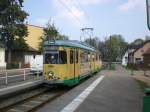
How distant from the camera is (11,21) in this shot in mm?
57469

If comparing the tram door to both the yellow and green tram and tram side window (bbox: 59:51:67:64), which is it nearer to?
the yellow and green tram

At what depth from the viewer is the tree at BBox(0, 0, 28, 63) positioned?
56062 mm

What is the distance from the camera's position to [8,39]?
57.6 meters

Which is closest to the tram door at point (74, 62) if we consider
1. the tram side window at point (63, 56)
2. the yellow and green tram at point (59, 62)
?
the yellow and green tram at point (59, 62)

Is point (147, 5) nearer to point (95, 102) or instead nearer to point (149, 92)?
point (149, 92)

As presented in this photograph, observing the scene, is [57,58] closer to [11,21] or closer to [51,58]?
[51,58]

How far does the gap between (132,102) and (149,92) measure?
29.1 feet

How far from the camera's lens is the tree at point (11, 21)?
56.1 meters

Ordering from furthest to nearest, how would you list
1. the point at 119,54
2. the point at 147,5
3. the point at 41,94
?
1. the point at 119,54
2. the point at 41,94
3. the point at 147,5

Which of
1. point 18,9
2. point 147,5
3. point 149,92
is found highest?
point 18,9

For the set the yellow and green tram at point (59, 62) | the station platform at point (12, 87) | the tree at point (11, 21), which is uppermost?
the tree at point (11, 21)

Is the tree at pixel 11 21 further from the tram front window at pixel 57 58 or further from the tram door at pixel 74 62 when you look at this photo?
the tram front window at pixel 57 58

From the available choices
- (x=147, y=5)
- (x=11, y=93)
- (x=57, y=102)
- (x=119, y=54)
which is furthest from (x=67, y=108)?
(x=119, y=54)

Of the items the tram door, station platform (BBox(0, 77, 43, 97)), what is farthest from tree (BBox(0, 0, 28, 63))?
the tram door
